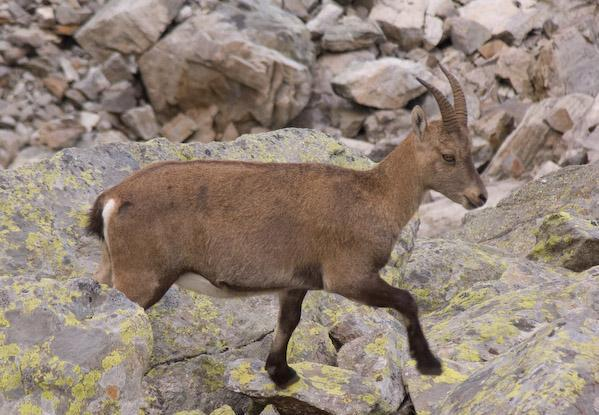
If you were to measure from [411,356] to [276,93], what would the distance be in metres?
23.9

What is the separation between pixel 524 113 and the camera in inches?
1166

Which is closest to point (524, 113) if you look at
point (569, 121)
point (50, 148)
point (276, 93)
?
point (569, 121)

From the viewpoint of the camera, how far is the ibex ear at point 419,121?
811cm

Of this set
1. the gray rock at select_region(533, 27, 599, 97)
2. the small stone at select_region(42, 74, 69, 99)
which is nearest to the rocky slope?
the gray rock at select_region(533, 27, 599, 97)

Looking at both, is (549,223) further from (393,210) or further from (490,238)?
(393,210)

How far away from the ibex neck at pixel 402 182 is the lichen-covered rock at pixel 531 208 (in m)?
5.14

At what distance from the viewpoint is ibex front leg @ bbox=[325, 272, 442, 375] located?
7.40 m

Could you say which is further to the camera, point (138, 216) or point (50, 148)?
point (50, 148)

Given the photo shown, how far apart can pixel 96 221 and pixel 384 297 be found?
2.60 metres

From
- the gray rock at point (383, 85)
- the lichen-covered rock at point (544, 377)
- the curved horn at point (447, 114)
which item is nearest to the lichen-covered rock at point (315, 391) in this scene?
the lichen-covered rock at point (544, 377)

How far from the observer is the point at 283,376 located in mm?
7379

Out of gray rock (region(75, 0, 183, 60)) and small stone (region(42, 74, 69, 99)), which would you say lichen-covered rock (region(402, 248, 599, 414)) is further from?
small stone (region(42, 74, 69, 99))

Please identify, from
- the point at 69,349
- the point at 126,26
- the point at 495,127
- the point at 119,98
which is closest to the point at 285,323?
the point at 69,349

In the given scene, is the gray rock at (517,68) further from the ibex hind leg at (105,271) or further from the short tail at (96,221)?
the short tail at (96,221)
